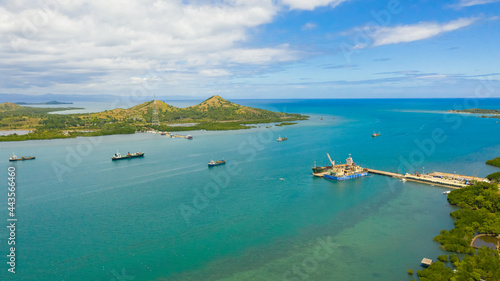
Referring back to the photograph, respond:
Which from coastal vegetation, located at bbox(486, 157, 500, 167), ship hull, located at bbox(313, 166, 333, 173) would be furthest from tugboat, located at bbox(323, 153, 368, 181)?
coastal vegetation, located at bbox(486, 157, 500, 167)

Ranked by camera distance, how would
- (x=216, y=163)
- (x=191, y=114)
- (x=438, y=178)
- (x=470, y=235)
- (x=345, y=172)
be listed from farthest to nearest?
1. (x=191, y=114)
2. (x=216, y=163)
3. (x=345, y=172)
4. (x=438, y=178)
5. (x=470, y=235)

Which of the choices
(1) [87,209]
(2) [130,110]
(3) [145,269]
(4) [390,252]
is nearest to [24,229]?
(1) [87,209]

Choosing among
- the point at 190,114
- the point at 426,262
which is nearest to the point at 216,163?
the point at 426,262

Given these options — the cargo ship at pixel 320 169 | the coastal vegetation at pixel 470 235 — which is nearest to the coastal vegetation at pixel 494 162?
the coastal vegetation at pixel 470 235

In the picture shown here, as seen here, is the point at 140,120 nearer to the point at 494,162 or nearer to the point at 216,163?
the point at 216,163

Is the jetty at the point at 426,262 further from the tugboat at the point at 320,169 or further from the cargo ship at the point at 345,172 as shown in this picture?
the tugboat at the point at 320,169

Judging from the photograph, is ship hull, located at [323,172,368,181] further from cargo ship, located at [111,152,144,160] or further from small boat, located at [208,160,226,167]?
cargo ship, located at [111,152,144,160]
